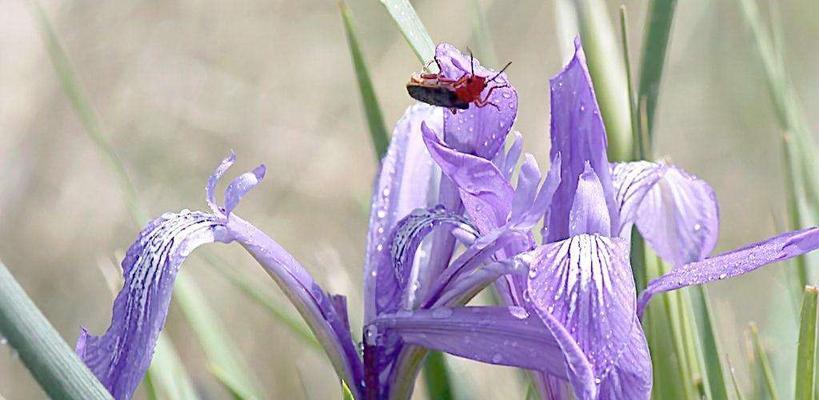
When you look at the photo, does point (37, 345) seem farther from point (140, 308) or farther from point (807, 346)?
point (807, 346)

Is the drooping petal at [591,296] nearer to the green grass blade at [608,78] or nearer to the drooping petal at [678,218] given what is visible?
the drooping petal at [678,218]

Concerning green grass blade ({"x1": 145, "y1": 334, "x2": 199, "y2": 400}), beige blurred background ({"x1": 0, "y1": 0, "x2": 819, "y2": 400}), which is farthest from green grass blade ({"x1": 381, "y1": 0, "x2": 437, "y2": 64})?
beige blurred background ({"x1": 0, "y1": 0, "x2": 819, "y2": 400})

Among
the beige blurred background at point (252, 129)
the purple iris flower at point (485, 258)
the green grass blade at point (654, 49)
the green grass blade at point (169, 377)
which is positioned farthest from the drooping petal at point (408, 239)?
the beige blurred background at point (252, 129)

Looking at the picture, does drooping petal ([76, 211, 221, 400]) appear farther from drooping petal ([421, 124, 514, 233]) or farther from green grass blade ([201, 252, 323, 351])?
green grass blade ([201, 252, 323, 351])

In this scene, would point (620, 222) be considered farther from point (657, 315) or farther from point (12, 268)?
point (12, 268)

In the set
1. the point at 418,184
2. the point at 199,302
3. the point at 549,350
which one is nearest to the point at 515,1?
the point at 199,302

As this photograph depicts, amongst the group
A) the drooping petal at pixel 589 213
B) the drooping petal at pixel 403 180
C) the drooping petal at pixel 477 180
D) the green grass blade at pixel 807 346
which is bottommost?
the green grass blade at pixel 807 346

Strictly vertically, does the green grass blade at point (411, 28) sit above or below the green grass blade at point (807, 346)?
above

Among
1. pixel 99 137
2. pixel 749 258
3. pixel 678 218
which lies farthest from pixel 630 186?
pixel 99 137
